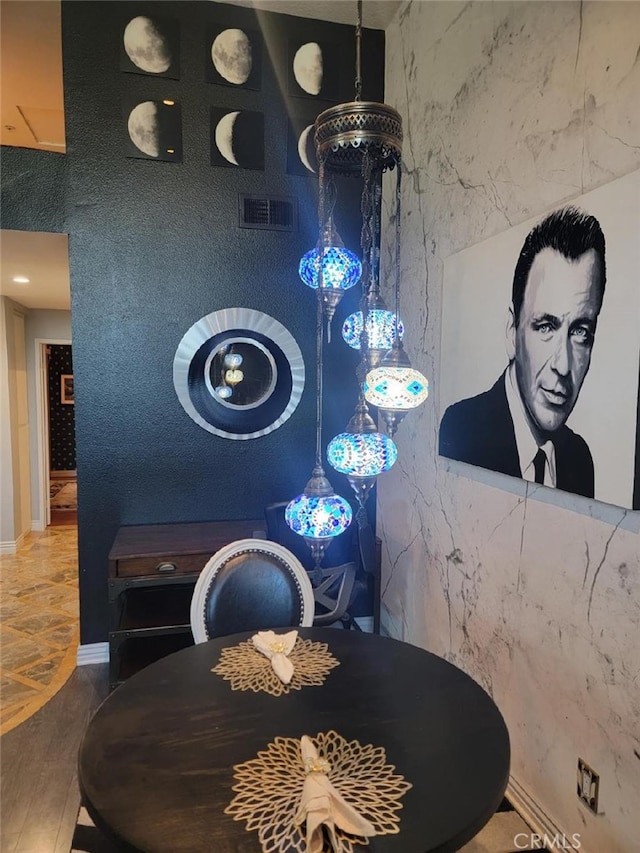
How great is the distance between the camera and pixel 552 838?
1.75 metres

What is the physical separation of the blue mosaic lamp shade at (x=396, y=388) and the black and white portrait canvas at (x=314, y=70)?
220 centimetres

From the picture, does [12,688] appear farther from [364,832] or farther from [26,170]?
[26,170]

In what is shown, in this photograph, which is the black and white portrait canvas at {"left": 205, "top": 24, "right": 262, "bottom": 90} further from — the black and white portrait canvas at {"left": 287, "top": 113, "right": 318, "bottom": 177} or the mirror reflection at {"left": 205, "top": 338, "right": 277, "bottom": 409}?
the mirror reflection at {"left": 205, "top": 338, "right": 277, "bottom": 409}

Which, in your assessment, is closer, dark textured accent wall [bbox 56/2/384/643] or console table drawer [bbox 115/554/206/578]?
console table drawer [bbox 115/554/206/578]

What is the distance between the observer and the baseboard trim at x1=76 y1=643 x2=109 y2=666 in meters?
2.94

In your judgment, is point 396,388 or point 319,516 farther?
point 319,516

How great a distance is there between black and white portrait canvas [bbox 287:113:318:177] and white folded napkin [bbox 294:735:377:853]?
9.73 feet

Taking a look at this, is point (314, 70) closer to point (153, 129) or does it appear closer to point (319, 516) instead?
point (153, 129)

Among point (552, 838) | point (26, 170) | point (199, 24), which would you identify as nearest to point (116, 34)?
point (199, 24)

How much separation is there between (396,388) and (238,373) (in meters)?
1.55

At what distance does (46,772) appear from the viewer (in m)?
2.14

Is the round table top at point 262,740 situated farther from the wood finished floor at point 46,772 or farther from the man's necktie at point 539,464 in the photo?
the wood finished floor at point 46,772

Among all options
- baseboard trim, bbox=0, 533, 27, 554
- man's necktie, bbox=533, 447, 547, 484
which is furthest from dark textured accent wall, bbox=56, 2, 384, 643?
baseboard trim, bbox=0, 533, 27, 554

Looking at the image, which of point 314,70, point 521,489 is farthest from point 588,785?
point 314,70
